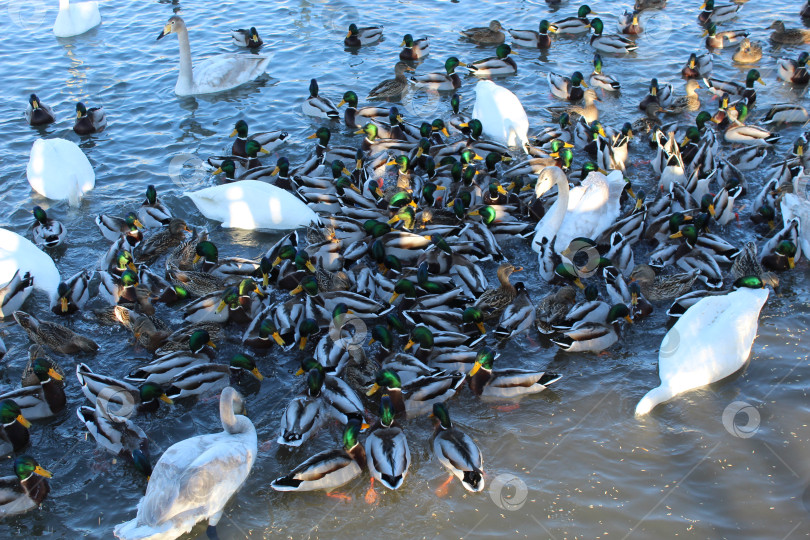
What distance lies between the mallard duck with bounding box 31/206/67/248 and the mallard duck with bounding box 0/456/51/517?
4.11m

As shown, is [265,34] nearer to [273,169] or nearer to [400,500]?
[273,169]

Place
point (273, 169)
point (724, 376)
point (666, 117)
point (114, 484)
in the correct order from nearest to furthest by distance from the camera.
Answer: point (114, 484)
point (724, 376)
point (273, 169)
point (666, 117)

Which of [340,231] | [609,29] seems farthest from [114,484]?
[609,29]

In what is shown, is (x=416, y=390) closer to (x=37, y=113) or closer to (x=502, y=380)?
(x=502, y=380)

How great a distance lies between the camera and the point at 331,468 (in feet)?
19.7

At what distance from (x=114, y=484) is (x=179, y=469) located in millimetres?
900

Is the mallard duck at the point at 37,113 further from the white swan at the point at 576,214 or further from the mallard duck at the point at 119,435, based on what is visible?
the white swan at the point at 576,214

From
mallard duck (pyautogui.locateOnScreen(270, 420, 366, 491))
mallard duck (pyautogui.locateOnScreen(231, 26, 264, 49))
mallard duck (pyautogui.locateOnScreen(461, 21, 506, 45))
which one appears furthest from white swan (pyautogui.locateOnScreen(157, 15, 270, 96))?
mallard duck (pyautogui.locateOnScreen(270, 420, 366, 491))

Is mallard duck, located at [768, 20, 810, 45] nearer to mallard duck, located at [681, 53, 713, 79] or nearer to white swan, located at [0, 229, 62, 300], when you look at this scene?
mallard duck, located at [681, 53, 713, 79]

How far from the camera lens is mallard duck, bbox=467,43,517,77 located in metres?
13.5

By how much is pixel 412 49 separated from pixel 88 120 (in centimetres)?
616

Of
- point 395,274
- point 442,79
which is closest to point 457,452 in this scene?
point 395,274

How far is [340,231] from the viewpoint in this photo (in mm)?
9320

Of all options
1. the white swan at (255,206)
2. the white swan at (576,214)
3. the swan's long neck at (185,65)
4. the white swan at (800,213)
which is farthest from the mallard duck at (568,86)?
the swan's long neck at (185,65)
